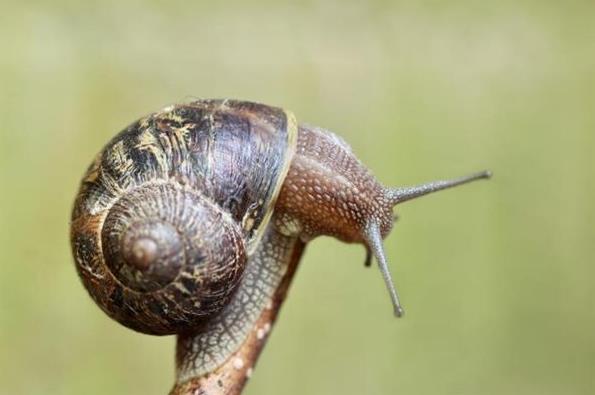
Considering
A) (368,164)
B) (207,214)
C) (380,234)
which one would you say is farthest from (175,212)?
(368,164)

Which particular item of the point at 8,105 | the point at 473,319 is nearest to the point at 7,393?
the point at 8,105

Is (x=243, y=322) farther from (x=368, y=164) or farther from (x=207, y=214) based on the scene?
(x=368, y=164)

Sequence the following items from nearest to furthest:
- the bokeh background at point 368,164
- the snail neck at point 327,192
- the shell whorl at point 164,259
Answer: the shell whorl at point 164,259, the snail neck at point 327,192, the bokeh background at point 368,164

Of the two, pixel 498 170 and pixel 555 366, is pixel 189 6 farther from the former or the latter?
pixel 555 366

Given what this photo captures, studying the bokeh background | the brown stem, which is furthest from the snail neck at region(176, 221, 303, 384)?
the bokeh background

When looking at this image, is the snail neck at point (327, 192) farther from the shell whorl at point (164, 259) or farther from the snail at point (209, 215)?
the shell whorl at point (164, 259)

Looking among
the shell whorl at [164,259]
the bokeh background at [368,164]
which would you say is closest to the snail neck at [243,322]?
the shell whorl at [164,259]

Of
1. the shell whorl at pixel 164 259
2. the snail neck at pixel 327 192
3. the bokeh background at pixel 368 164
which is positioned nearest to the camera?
the shell whorl at pixel 164 259
